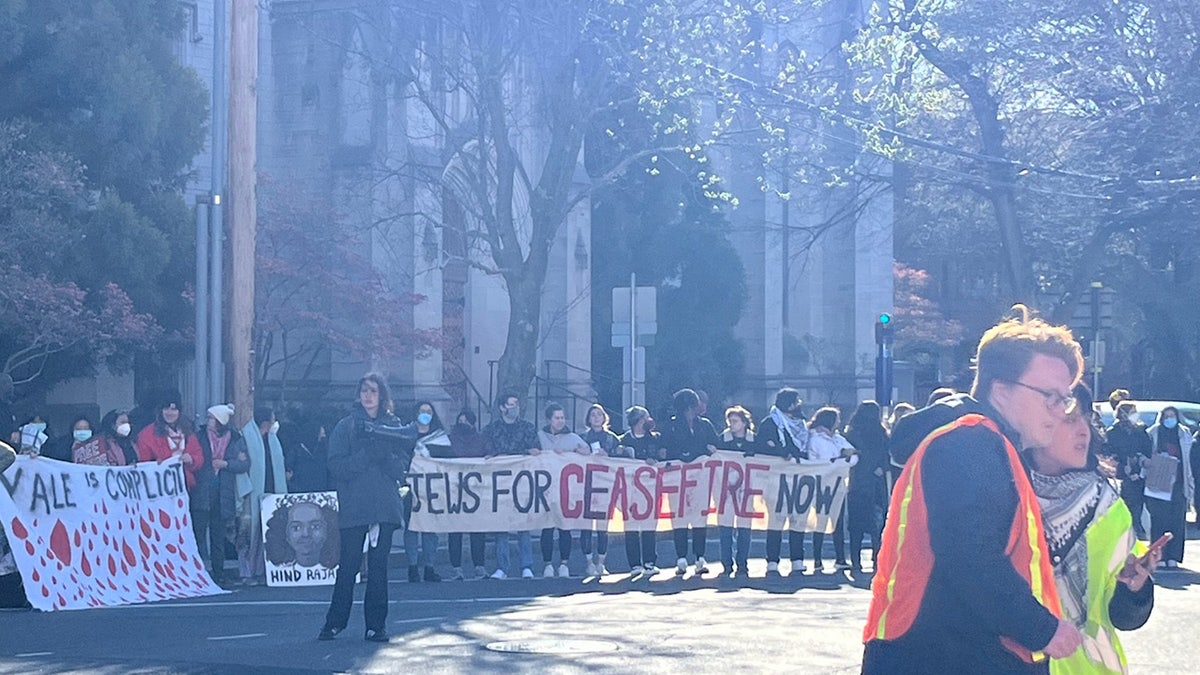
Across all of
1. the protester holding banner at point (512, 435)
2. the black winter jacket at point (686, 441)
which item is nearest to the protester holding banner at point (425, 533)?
the protester holding banner at point (512, 435)

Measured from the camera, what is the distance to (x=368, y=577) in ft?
35.5

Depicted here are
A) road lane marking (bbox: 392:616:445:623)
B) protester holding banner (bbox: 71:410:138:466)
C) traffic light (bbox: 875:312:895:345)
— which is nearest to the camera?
road lane marking (bbox: 392:616:445:623)

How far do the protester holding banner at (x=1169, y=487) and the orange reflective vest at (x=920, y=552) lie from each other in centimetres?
1386

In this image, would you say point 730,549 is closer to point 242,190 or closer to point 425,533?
point 425,533

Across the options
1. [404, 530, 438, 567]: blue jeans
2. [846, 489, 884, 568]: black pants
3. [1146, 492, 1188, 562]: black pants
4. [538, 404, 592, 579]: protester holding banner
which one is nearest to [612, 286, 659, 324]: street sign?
[538, 404, 592, 579]: protester holding banner

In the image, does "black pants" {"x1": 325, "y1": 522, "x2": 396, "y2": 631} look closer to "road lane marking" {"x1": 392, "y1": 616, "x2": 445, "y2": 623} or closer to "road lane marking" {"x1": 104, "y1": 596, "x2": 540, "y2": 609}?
"road lane marking" {"x1": 392, "y1": 616, "x2": 445, "y2": 623}

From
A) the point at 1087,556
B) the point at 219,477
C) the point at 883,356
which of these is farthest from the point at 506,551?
the point at 883,356

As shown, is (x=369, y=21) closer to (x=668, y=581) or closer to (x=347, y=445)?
(x=668, y=581)

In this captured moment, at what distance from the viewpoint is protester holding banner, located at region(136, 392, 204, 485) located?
15961mm

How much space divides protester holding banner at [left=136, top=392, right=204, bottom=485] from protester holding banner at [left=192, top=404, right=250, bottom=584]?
0.08 metres

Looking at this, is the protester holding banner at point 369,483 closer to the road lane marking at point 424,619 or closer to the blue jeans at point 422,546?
the road lane marking at point 424,619

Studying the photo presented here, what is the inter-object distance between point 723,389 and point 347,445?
2741 cm

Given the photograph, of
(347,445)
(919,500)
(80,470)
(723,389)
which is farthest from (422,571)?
(723,389)

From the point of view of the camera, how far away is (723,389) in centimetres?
3788
